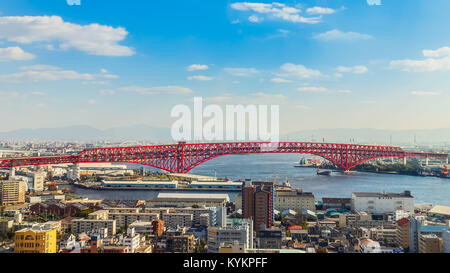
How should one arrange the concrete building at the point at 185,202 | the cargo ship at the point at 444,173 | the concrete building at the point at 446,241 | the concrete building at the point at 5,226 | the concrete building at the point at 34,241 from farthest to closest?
the cargo ship at the point at 444,173, the concrete building at the point at 185,202, the concrete building at the point at 5,226, the concrete building at the point at 446,241, the concrete building at the point at 34,241

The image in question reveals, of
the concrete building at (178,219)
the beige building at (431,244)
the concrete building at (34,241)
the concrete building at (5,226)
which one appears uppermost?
the concrete building at (34,241)

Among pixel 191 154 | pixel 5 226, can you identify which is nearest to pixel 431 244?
pixel 5 226

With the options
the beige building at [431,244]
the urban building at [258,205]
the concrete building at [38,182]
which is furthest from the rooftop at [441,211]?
the concrete building at [38,182]

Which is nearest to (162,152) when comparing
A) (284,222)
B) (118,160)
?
(118,160)

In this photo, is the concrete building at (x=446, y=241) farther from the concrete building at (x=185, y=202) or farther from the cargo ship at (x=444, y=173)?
the cargo ship at (x=444, y=173)

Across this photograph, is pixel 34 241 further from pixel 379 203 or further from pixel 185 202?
pixel 379 203
